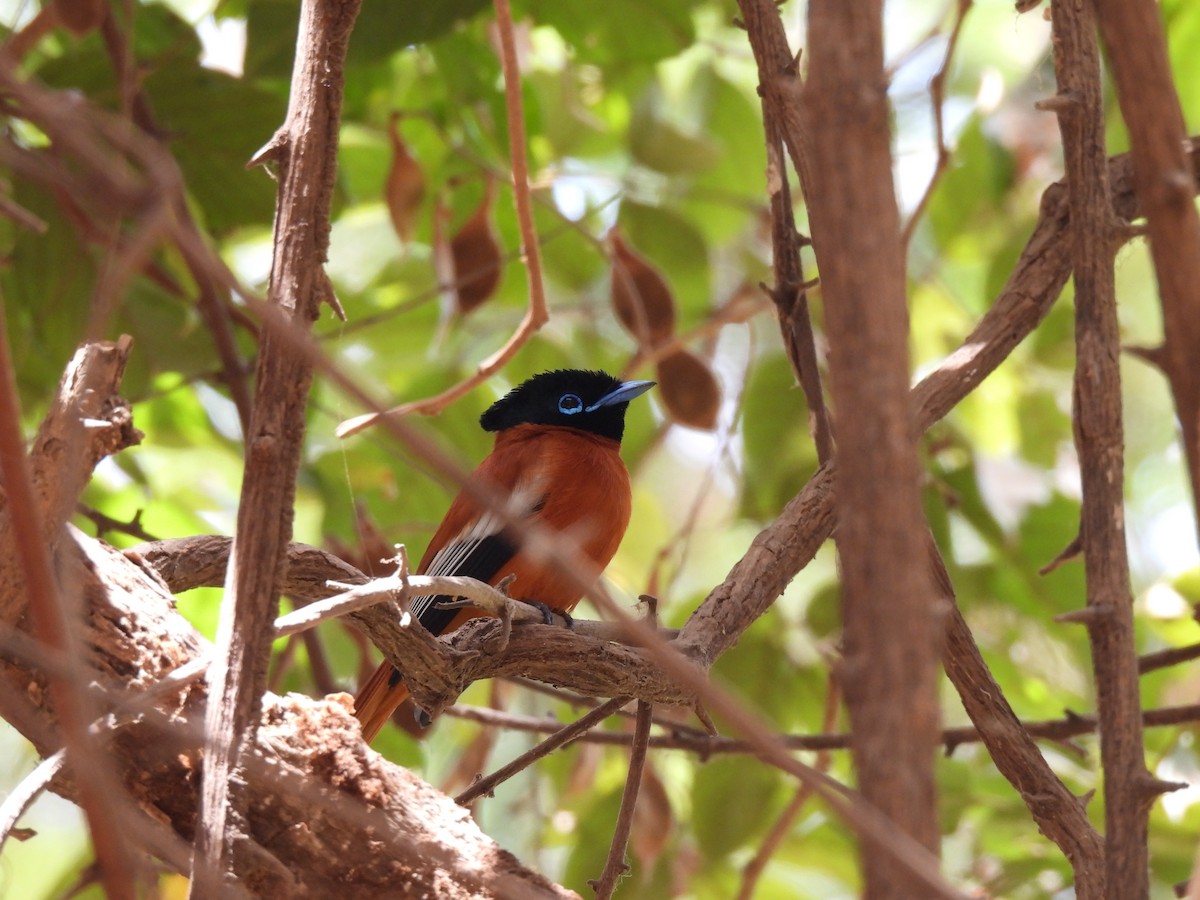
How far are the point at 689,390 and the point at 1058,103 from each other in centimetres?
201

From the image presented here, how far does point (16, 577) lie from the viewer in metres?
1.96

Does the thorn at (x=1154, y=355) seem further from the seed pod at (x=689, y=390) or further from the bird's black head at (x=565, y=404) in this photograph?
the bird's black head at (x=565, y=404)

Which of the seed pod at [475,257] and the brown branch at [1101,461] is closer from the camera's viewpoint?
the brown branch at [1101,461]

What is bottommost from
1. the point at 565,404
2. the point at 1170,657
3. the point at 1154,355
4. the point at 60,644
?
the point at 60,644

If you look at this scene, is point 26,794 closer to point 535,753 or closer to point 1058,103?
point 535,753

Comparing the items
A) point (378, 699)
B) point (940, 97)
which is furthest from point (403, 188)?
point (940, 97)

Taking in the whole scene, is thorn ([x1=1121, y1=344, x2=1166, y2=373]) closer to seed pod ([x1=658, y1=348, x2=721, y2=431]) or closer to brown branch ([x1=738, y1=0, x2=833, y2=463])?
brown branch ([x1=738, y1=0, x2=833, y2=463])

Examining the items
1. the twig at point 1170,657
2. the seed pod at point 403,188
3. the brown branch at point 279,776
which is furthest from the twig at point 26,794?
the seed pod at point 403,188

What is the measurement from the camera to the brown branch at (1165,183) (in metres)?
1.22

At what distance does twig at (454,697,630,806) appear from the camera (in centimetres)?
253

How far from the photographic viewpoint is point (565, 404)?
17.1ft

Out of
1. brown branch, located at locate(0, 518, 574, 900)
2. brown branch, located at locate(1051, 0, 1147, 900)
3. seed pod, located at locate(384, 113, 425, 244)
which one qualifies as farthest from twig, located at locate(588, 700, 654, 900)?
seed pod, located at locate(384, 113, 425, 244)

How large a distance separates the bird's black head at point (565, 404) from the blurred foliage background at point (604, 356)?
10cm

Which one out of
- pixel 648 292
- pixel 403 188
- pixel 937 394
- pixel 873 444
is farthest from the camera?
pixel 403 188
